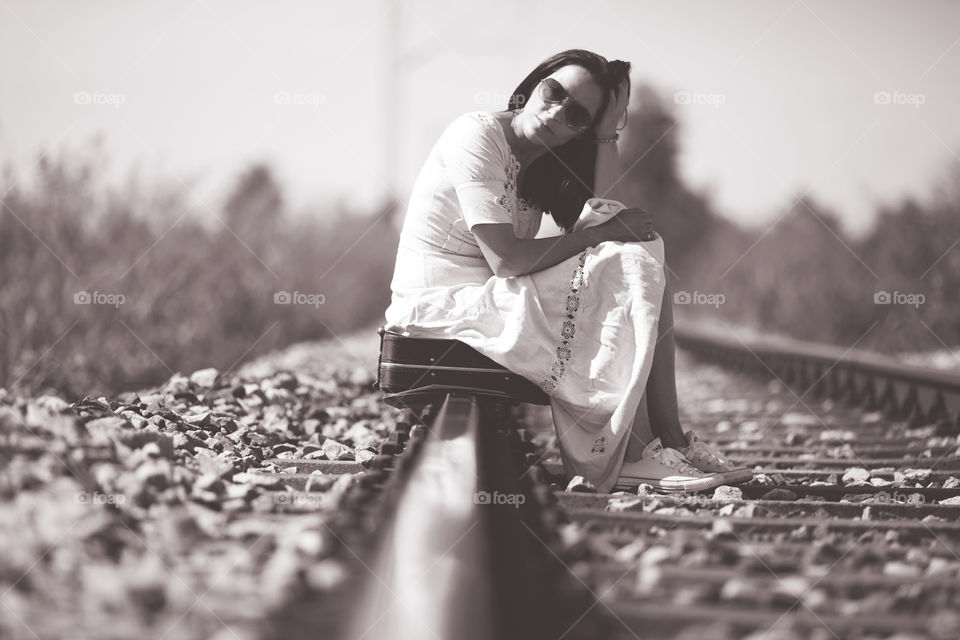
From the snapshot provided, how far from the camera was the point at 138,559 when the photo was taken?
1771 mm

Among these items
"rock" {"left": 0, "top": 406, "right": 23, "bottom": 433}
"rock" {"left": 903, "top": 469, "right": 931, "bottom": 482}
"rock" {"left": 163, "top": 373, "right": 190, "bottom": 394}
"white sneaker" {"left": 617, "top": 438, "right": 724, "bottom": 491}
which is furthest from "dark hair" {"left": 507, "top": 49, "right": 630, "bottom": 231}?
"rock" {"left": 0, "top": 406, "right": 23, "bottom": 433}

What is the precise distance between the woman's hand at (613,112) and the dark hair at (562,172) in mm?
23

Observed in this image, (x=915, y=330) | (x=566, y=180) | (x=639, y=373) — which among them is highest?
(x=566, y=180)

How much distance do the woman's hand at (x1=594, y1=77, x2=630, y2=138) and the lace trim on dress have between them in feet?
1.70

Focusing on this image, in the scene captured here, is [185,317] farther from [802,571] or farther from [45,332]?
[802,571]

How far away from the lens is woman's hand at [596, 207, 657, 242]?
3.09 metres

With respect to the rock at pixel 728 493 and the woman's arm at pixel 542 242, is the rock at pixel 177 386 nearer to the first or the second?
the woman's arm at pixel 542 242

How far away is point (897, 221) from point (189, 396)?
12787mm

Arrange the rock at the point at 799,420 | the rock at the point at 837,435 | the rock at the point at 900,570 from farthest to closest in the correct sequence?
the rock at the point at 799,420
the rock at the point at 837,435
the rock at the point at 900,570

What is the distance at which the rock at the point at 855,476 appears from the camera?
3.37 metres

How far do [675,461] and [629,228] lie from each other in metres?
0.69

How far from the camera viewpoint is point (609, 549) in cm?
208

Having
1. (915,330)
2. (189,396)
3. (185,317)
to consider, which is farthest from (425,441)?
(915,330)

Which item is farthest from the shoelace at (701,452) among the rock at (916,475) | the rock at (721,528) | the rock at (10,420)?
the rock at (10,420)
